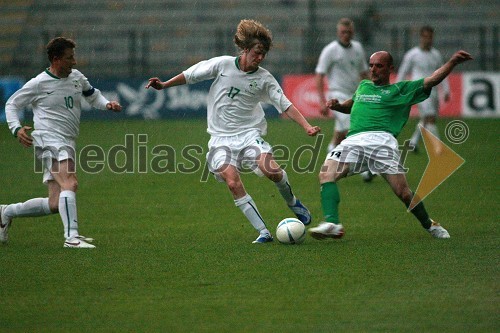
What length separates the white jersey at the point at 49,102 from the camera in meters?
8.89

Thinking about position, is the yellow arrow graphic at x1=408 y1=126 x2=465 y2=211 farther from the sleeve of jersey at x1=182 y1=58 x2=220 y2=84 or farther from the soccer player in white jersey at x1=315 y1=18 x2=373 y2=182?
the sleeve of jersey at x1=182 y1=58 x2=220 y2=84

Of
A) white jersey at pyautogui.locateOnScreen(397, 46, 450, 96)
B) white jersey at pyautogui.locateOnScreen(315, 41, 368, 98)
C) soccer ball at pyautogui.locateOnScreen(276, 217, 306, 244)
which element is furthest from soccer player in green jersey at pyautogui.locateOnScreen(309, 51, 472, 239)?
white jersey at pyautogui.locateOnScreen(397, 46, 450, 96)

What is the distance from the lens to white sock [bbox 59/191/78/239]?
872 cm

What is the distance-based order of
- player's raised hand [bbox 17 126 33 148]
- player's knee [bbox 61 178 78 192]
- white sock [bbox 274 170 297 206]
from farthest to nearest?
1. white sock [bbox 274 170 297 206]
2. player's knee [bbox 61 178 78 192]
3. player's raised hand [bbox 17 126 33 148]

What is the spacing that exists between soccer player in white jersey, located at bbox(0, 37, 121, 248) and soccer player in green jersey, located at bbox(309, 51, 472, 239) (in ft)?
6.96

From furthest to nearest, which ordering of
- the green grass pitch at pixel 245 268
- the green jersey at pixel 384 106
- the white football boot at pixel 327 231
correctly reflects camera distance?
the green jersey at pixel 384 106 < the white football boot at pixel 327 231 < the green grass pitch at pixel 245 268

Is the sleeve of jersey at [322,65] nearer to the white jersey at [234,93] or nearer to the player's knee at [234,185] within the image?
the white jersey at [234,93]

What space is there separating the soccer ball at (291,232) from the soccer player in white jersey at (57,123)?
5.66 feet

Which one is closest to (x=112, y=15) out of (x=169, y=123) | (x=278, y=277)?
(x=169, y=123)

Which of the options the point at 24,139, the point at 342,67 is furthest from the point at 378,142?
the point at 342,67

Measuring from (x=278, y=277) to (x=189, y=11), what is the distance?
26.6 m

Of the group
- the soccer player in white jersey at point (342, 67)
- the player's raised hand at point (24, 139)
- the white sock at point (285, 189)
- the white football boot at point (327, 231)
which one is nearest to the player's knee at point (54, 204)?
the player's raised hand at point (24, 139)

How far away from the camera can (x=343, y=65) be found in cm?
1493

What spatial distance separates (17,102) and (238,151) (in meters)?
2.10
